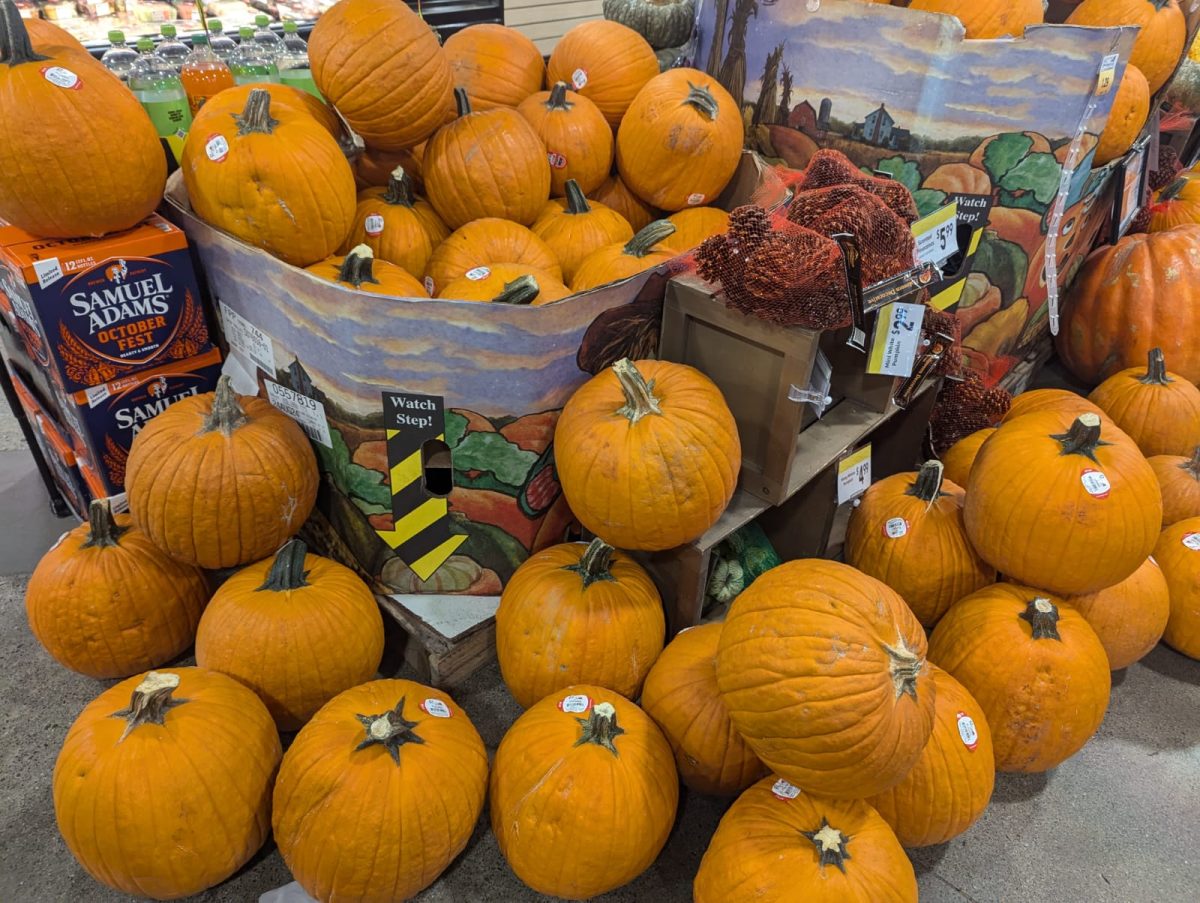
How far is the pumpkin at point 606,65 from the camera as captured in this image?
2.48m

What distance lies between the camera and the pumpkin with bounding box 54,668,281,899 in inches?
52.1

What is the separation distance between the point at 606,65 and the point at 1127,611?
2.09 meters

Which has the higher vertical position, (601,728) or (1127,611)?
(601,728)

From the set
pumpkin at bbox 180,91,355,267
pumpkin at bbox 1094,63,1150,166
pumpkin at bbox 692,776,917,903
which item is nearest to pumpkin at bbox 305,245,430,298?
pumpkin at bbox 180,91,355,267

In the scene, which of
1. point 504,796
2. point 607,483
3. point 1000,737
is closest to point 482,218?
point 607,483

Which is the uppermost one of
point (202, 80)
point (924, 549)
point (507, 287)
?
point (202, 80)

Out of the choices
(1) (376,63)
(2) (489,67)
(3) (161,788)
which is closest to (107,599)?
(3) (161,788)

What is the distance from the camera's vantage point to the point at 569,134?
7.47 feet

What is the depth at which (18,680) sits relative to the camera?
1885 millimetres

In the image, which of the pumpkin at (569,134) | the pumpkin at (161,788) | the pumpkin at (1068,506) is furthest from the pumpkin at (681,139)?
the pumpkin at (161,788)

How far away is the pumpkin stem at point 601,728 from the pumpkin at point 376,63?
4.79 ft

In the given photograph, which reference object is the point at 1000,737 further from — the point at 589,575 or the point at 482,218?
the point at 482,218

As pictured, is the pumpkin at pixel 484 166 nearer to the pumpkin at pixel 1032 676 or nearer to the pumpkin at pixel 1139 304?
the pumpkin at pixel 1032 676

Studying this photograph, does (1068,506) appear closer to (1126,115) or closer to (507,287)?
(507,287)
